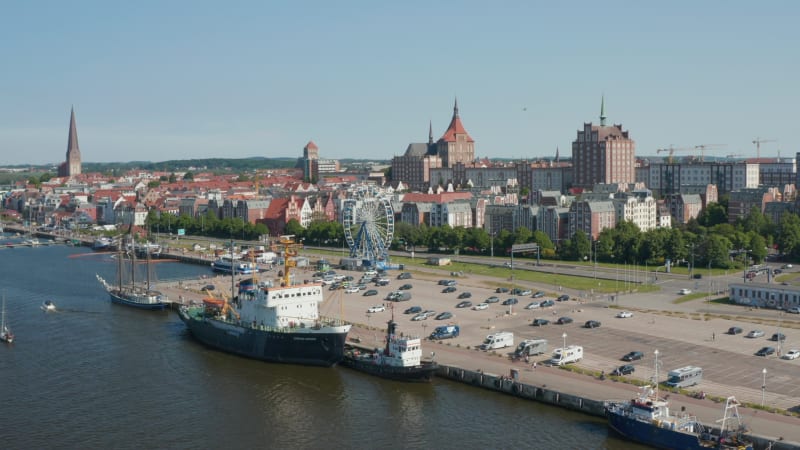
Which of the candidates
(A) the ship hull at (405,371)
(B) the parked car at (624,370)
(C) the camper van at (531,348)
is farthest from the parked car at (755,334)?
(A) the ship hull at (405,371)

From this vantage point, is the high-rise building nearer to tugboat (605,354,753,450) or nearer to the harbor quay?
the harbor quay

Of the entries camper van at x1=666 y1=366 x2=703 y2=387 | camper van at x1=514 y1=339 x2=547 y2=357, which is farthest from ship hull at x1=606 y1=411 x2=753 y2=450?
camper van at x1=514 y1=339 x2=547 y2=357

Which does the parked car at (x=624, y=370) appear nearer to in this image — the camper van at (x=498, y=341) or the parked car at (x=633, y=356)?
the parked car at (x=633, y=356)

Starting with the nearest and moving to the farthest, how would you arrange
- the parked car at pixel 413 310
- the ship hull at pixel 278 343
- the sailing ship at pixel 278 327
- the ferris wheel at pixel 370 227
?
the ship hull at pixel 278 343 → the sailing ship at pixel 278 327 → the parked car at pixel 413 310 → the ferris wheel at pixel 370 227

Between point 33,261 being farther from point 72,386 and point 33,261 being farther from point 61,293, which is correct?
point 72,386

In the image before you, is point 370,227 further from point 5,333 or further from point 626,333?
point 5,333
